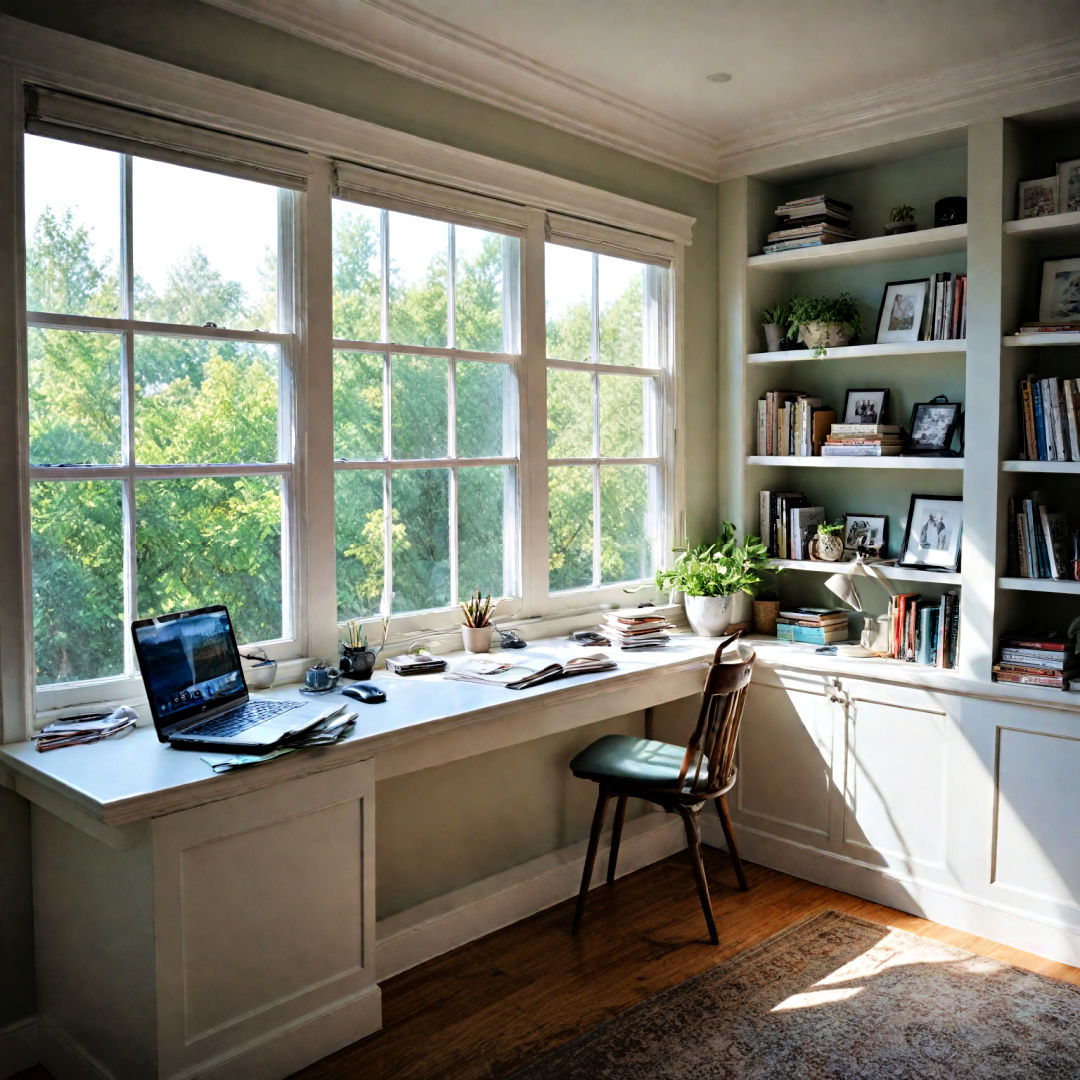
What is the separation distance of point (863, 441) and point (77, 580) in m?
2.75

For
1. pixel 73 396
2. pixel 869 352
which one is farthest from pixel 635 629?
pixel 73 396

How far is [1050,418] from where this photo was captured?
3.30 meters

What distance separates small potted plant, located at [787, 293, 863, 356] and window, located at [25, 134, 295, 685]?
6.71 feet

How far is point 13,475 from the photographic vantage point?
2400 mm

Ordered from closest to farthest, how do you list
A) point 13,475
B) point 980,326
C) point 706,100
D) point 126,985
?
point 126,985 < point 13,475 < point 980,326 < point 706,100

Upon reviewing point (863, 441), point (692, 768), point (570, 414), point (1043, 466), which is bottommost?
point (692, 768)

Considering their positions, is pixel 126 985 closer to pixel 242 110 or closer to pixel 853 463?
pixel 242 110

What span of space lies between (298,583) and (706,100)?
225cm

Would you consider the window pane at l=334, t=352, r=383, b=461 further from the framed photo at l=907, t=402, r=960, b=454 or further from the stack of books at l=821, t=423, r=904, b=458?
the framed photo at l=907, t=402, r=960, b=454

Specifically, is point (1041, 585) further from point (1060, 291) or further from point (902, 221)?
point (902, 221)

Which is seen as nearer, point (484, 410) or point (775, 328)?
point (484, 410)

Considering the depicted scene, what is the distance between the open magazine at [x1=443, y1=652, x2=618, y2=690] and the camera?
3072 millimetres

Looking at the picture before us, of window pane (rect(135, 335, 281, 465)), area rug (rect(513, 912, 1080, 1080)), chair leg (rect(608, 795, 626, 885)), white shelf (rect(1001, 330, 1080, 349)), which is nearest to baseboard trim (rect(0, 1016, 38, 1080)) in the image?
A: area rug (rect(513, 912, 1080, 1080))

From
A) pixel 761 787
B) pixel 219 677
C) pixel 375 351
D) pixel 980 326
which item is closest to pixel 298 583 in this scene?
pixel 219 677
